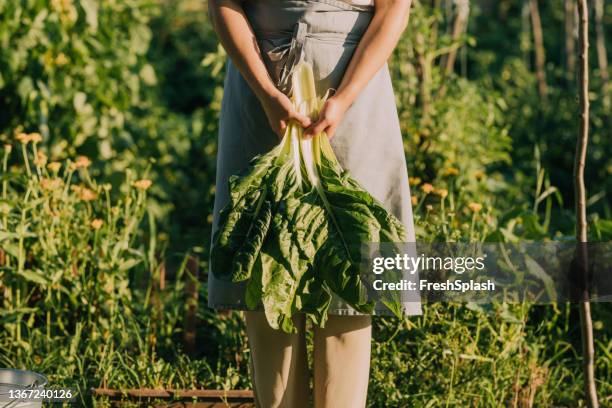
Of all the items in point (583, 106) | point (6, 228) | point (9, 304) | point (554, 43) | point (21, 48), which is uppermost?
point (554, 43)

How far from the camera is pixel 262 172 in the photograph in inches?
80.2

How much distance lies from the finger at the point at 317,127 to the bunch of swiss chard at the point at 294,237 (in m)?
0.08

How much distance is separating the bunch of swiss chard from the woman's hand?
85mm

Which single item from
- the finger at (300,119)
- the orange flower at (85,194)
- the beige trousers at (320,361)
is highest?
the finger at (300,119)

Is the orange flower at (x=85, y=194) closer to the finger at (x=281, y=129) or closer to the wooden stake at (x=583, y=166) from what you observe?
the finger at (x=281, y=129)

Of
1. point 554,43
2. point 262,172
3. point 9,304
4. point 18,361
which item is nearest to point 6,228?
point 9,304

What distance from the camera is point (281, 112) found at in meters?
2.09

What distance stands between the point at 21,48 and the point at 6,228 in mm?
1406

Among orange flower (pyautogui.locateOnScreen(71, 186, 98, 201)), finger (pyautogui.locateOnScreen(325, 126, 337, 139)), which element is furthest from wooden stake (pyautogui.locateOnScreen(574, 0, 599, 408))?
orange flower (pyautogui.locateOnScreen(71, 186, 98, 201))

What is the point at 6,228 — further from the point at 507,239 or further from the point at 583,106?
the point at 583,106

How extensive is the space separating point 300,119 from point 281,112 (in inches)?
1.9

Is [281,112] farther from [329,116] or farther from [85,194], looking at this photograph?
[85,194]

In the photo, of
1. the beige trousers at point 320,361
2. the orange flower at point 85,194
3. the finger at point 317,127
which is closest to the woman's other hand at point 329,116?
the finger at point 317,127

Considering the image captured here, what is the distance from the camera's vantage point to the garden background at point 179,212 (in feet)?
9.29
